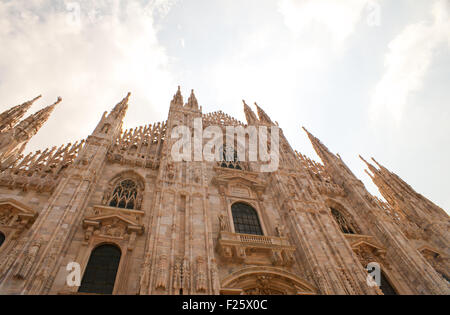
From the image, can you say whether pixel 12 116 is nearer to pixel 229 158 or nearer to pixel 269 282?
pixel 229 158

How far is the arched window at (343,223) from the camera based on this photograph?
17719 mm

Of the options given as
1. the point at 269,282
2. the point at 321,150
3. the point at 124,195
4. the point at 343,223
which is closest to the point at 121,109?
the point at 124,195

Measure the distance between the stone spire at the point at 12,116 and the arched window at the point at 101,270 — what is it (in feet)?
33.9

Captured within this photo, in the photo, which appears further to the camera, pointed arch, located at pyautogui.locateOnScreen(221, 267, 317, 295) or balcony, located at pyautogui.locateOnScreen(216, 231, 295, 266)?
balcony, located at pyautogui.locateOnScreen(216, 231, 295, 266)

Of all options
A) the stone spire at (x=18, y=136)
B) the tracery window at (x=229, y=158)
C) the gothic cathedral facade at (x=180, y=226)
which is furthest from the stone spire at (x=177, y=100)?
the stone spire at (x=18, y=136)

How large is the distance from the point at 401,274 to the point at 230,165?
1274cm

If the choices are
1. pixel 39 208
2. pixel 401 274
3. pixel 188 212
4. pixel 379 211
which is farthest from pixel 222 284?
pixel 379 211

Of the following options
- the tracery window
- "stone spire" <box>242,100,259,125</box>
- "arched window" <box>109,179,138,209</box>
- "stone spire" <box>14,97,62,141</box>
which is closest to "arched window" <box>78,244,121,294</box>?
"arched window" <box>109,179,138,209</box>

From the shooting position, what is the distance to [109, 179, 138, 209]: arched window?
45.7 feet

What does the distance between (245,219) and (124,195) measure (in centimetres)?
716

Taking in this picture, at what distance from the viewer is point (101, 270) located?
1083 cm

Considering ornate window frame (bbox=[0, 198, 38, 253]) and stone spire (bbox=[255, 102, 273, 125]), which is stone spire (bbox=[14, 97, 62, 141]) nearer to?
ornate window frame (bbox=[0, 198, 38, 253])

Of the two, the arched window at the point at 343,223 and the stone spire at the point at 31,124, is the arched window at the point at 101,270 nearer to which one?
the stone spire at the point at 31,124

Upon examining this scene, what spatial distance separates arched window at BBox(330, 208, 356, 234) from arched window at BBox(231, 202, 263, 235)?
6.59m
